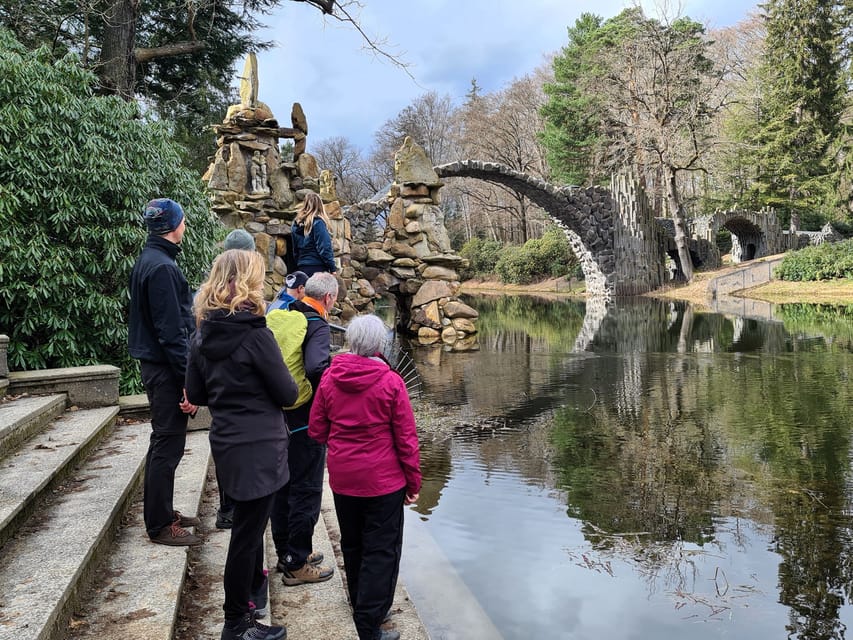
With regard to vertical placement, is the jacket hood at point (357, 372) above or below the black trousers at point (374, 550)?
above

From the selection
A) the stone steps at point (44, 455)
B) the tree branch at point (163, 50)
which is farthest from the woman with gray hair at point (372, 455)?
the tree branch at point (163, 50)

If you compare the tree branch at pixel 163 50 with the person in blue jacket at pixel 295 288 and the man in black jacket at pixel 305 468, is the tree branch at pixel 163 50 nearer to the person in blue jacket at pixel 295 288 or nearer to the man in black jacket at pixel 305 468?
the person in blue jacket at pixel 295 288

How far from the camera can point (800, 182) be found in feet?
107

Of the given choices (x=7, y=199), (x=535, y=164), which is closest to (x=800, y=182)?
(x=535, y=164)

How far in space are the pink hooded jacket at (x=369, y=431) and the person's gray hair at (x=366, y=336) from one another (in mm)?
38

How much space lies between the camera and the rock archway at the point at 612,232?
97.6ft

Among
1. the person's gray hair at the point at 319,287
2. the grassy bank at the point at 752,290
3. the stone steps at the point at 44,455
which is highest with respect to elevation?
the grassy bank at the point at 752,290

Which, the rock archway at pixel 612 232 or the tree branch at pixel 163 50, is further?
the rock archway at pixel 612 232

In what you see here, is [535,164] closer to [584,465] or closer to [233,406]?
[584,465]

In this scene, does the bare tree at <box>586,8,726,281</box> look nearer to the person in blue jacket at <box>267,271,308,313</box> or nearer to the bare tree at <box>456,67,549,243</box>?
the bare tree at <box>456,67,549,243</box>

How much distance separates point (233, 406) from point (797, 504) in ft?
13.2

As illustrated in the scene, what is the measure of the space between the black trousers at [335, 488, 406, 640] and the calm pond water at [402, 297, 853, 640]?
77 centimetres

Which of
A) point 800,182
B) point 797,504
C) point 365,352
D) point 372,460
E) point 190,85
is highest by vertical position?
point 800,182

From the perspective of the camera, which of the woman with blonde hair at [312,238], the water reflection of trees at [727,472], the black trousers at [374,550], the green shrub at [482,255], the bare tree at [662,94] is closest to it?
the black trousers at [374,550]
